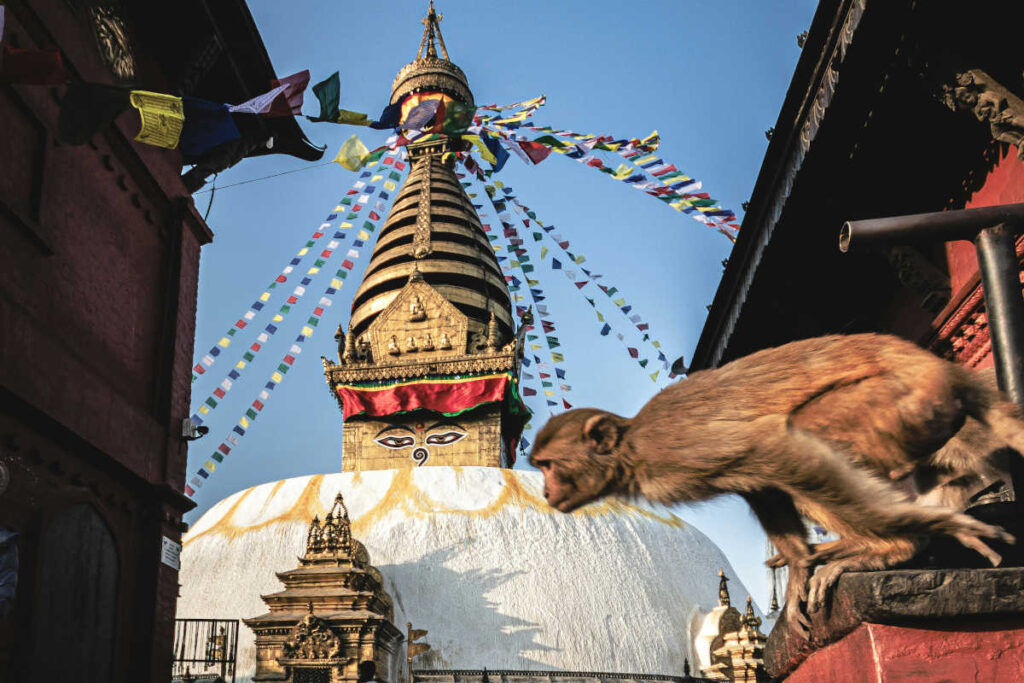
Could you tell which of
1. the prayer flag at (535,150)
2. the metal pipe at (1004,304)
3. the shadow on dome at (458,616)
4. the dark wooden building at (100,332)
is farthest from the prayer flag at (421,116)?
the shadow on dome at (458,616)

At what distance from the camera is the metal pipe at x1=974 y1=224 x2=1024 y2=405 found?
237 cm

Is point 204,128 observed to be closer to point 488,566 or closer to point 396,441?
point 488,566

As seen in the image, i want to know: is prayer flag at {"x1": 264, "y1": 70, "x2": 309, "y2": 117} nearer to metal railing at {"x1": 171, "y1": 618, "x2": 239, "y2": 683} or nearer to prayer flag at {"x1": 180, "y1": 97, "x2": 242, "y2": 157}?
prayer flag at {"x1": 180, "y1": 97, "x2": 242, "y2": 157}

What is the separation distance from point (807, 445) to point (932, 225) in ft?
2.61

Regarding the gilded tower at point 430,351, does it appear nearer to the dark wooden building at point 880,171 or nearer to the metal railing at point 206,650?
the metal railing at point 206,650

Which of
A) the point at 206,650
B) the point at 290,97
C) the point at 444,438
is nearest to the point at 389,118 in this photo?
the point at 290,97

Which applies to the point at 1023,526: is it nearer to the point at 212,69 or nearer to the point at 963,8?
the point at 963,8

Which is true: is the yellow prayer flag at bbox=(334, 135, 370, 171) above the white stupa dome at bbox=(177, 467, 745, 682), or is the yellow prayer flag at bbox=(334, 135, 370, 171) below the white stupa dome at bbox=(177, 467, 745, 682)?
above

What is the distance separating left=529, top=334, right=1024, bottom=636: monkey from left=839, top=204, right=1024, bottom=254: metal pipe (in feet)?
1.05

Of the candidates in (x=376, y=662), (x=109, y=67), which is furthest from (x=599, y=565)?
(x=109, y=67)

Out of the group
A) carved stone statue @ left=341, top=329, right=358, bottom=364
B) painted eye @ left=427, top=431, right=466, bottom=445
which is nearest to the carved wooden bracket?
Result: painted eye @ left=427, top=431, right=466, bottom=445

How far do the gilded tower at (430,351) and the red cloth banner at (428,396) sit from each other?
2 centimetres

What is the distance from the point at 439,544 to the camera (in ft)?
57.9

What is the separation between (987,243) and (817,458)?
0.90 m
